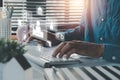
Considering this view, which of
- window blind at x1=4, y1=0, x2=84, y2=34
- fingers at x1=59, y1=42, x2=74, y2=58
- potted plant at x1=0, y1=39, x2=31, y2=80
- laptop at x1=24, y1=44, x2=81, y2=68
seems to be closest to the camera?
potted plant at x1=0, y1=39, x2=31, y2=80

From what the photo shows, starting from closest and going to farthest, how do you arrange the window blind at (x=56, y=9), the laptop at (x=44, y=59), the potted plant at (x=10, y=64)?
1. the potted plant at (x=10, y=64)
2. the laptop at (x=44, y=59)
3. the window blind at (x=56, y=9)

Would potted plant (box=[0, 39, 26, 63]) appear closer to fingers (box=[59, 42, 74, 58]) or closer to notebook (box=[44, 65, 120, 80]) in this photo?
notebook (box=[44, 65, 120, 80])

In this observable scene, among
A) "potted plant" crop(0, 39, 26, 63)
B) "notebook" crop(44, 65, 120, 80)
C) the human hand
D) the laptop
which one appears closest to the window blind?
the laptop

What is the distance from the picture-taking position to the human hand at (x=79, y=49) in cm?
149

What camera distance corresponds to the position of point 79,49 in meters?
1.55

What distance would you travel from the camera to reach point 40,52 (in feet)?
5.30

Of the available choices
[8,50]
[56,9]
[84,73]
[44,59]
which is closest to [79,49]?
[44,59]

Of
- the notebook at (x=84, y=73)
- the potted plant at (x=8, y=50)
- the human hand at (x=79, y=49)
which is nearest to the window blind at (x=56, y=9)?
the human hand at (x=79, y=49)

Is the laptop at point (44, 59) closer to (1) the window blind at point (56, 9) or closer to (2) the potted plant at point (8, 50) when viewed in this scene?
(2) the potted plant at point (8, 50)

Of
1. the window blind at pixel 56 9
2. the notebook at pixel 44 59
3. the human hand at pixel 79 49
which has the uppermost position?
the window blind at pixel 56 9

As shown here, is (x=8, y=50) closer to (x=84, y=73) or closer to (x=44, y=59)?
(x=84, y=73)

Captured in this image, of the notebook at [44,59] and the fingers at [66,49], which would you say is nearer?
the notebook at [44,59]

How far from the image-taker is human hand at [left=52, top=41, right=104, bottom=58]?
149 cm

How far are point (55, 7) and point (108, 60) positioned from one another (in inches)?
48.3
